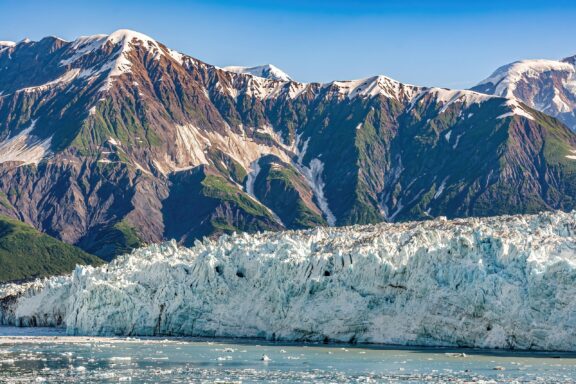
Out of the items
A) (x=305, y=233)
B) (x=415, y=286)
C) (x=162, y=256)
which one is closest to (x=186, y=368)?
(x=415, y=286)

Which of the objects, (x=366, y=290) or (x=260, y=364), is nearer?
(x=260, y=364)

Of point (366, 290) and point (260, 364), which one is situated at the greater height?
point (366, 290)

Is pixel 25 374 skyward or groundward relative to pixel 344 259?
groundward

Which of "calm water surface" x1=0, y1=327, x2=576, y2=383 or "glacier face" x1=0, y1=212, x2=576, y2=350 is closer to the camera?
"calm water surface" x1=0, y1=327, x2=576, y2=383

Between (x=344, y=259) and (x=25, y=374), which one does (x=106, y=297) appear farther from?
(x=25, y=374)

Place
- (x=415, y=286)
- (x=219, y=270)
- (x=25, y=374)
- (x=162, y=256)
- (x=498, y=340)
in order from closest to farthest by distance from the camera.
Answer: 1. (x=25, y=374)
2. (x=498, y=340)
3. (x=415, y=286)
4. (x=219, y=270)
5. (x=162, y=256)
